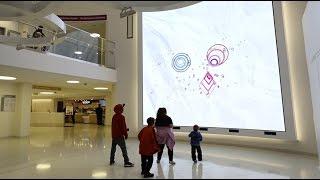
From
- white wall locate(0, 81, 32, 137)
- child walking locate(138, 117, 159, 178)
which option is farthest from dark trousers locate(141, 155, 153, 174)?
white wall locate(0, 81, 32, 137)

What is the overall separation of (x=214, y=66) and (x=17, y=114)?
29.8 ft

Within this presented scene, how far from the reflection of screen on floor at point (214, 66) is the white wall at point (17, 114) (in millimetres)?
5800

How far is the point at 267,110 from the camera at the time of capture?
7305mm

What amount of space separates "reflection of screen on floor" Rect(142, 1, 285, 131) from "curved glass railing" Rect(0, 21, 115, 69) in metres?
1.95

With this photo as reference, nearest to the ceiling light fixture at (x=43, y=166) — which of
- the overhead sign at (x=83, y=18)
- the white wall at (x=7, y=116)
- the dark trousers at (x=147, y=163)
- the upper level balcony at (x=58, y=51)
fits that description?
the dark trousers at (x=147, y=163)

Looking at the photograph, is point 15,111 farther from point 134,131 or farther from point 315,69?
point 315,69

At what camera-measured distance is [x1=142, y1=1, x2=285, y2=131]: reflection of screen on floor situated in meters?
7.38

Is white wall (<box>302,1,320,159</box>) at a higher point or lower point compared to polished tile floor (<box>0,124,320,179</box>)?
higher

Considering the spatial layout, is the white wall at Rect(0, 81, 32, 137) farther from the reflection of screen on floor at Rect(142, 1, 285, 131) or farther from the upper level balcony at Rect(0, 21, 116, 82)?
the reflection of screen on floor at Rect(142, 1, 285, 131)

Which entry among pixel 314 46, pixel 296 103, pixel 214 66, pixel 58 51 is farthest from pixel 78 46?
pixel 314 46

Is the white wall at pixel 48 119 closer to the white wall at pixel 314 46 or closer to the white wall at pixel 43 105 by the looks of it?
the white wall at pixel 43 105

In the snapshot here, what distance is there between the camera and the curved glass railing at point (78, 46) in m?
8.91

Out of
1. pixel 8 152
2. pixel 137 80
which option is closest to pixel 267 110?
pixel 137 80

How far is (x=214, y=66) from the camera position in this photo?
839 cm
